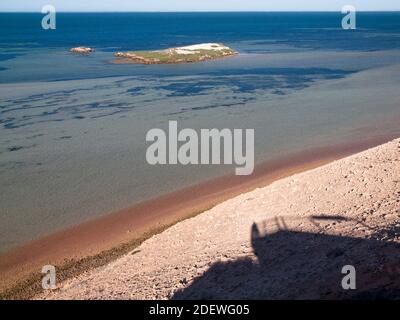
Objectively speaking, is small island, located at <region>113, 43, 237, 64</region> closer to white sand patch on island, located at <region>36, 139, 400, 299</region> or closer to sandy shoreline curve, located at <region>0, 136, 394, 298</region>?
sandy shoreline curve, located at <region>0, 136, 394, 298</region>

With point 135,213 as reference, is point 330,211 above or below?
above

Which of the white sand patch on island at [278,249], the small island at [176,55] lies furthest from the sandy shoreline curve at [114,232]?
the small island at [176,55]

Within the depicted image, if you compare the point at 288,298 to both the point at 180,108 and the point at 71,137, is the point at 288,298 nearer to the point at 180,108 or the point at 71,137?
the point at 71,137

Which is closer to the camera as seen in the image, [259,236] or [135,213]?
[259,236]

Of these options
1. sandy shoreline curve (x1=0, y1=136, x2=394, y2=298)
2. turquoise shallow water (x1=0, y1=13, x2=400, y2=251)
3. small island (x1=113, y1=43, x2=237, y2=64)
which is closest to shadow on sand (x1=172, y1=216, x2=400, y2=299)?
sandy shoreline curve (x1=0, y1=136, x2=394, y2=298)

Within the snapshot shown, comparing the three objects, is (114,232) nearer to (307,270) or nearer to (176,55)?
(307,270)
